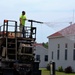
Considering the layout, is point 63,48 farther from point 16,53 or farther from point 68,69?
point 16,53

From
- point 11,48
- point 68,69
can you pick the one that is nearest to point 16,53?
point 11,48

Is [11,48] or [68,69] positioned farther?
[68,69]

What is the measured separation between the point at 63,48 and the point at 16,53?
2209 centimetres

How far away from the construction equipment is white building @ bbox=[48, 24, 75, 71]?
57.8 feet

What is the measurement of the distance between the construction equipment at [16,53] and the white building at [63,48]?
57.8 ft

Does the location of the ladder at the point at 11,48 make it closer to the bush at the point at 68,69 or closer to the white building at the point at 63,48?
the white building at the point at 63,48

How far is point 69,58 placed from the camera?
3978cm

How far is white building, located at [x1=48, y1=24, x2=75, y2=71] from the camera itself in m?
39.2

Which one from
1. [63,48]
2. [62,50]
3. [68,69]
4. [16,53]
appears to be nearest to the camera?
[16,53]

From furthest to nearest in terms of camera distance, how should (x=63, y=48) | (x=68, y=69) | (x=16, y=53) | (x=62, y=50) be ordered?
(x=62, y=50)
(x=63, y=48)
(x=68, y=69)
(x=16, y=53)

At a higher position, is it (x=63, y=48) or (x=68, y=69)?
(x=63, y=48)

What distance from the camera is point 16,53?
19.8m

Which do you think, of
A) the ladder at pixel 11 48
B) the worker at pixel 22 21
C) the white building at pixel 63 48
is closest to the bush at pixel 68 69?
the white building at pixel 63 48

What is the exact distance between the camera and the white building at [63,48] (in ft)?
129
